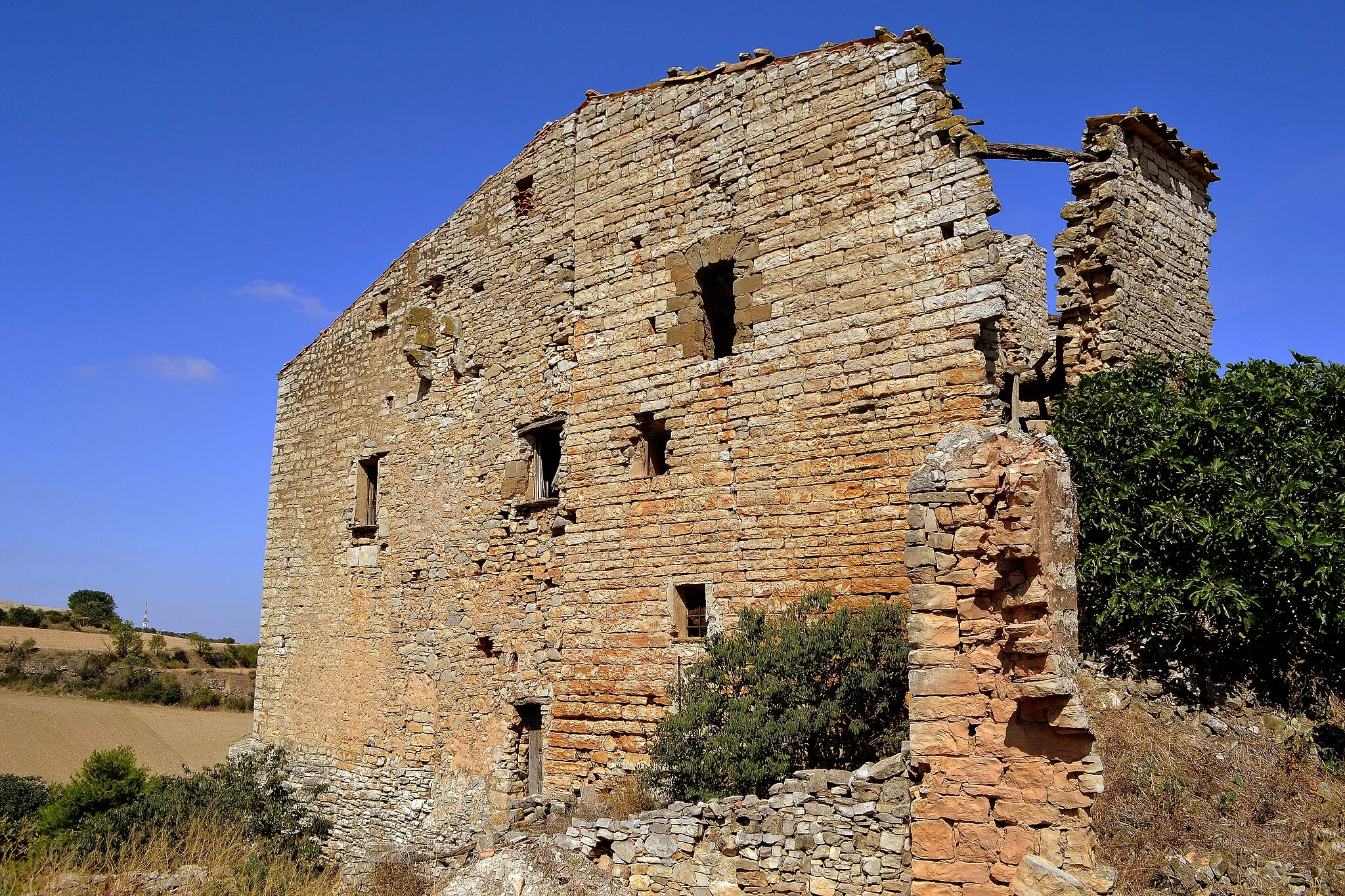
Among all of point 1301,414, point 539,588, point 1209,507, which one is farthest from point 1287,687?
point 539,588

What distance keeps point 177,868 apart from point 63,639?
37701mm

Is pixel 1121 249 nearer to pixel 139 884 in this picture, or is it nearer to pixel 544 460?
pixel 544 460

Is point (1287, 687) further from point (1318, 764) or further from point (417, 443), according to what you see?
point (417, 443)

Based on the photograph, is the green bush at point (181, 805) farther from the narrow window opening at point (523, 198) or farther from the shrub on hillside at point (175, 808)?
the narrow window opening at point (523, 198)

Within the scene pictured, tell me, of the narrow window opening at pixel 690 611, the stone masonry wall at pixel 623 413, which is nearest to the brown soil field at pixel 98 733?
the stone masonry wall at pixel 623 413

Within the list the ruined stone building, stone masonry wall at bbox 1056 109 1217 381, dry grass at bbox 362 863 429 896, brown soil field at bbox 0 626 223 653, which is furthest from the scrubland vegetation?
brown soil field at bbox 0 626 223 653

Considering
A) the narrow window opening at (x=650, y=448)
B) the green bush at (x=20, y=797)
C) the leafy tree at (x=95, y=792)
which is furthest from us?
the green bush at (x=20, y=797)

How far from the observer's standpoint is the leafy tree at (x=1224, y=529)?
8336mm

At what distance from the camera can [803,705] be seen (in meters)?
8.11

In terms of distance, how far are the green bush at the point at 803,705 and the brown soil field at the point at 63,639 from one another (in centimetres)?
3595

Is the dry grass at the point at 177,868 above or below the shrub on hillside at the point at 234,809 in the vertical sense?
above

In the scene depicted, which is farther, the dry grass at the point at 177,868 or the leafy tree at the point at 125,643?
the leafy tree at the point at 125,643

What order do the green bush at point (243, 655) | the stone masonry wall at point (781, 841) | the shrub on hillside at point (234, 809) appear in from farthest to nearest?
the green bush at point (243, 655)
the shrub on hillside at point (234, 809)
the stone masonry wall at point (781, 841)

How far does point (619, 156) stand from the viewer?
11.2m
